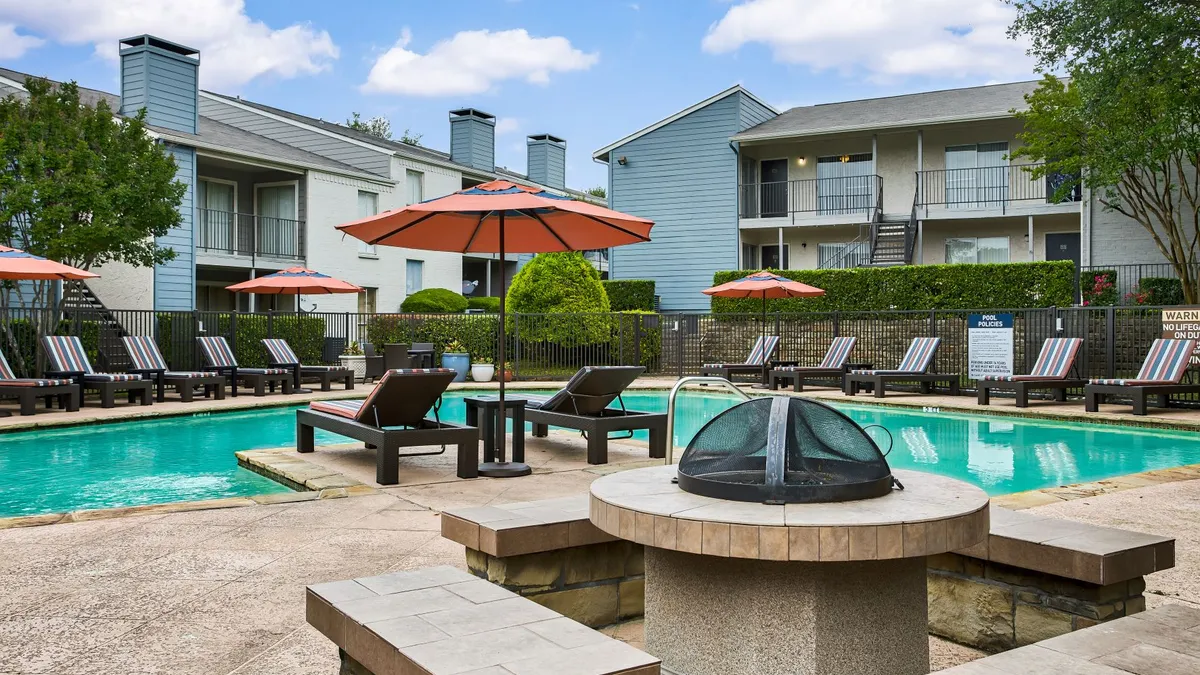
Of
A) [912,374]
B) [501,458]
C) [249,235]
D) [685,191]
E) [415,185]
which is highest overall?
[415,185]

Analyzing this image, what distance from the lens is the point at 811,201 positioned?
91.9 feet

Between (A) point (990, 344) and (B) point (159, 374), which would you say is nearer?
(B) point (159, 374)

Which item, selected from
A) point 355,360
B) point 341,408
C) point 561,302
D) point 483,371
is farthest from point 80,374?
point 561,302

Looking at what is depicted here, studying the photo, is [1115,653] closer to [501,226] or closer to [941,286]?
[501,226]

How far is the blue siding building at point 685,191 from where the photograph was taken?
2798 centimetres

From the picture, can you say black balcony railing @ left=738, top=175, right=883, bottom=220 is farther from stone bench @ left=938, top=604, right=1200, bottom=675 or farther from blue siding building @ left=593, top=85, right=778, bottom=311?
stone bench @ left=938, top=604, right=1200, bottom=675

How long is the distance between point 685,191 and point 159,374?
1729cm

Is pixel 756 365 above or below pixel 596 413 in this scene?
above

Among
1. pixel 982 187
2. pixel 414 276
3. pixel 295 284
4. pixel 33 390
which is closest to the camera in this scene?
pixel 33 390

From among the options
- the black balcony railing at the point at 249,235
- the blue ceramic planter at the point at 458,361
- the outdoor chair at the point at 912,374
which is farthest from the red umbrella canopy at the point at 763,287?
the black balcony railing at the point at 249,235

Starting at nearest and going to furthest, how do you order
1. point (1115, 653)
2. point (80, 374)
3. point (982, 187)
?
point (1115, 653)
point (80, 374)
point (982, 187)

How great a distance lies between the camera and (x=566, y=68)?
96.9 meters

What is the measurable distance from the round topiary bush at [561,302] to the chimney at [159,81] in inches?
379

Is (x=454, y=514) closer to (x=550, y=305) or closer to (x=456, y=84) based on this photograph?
(x=550, y=305)
